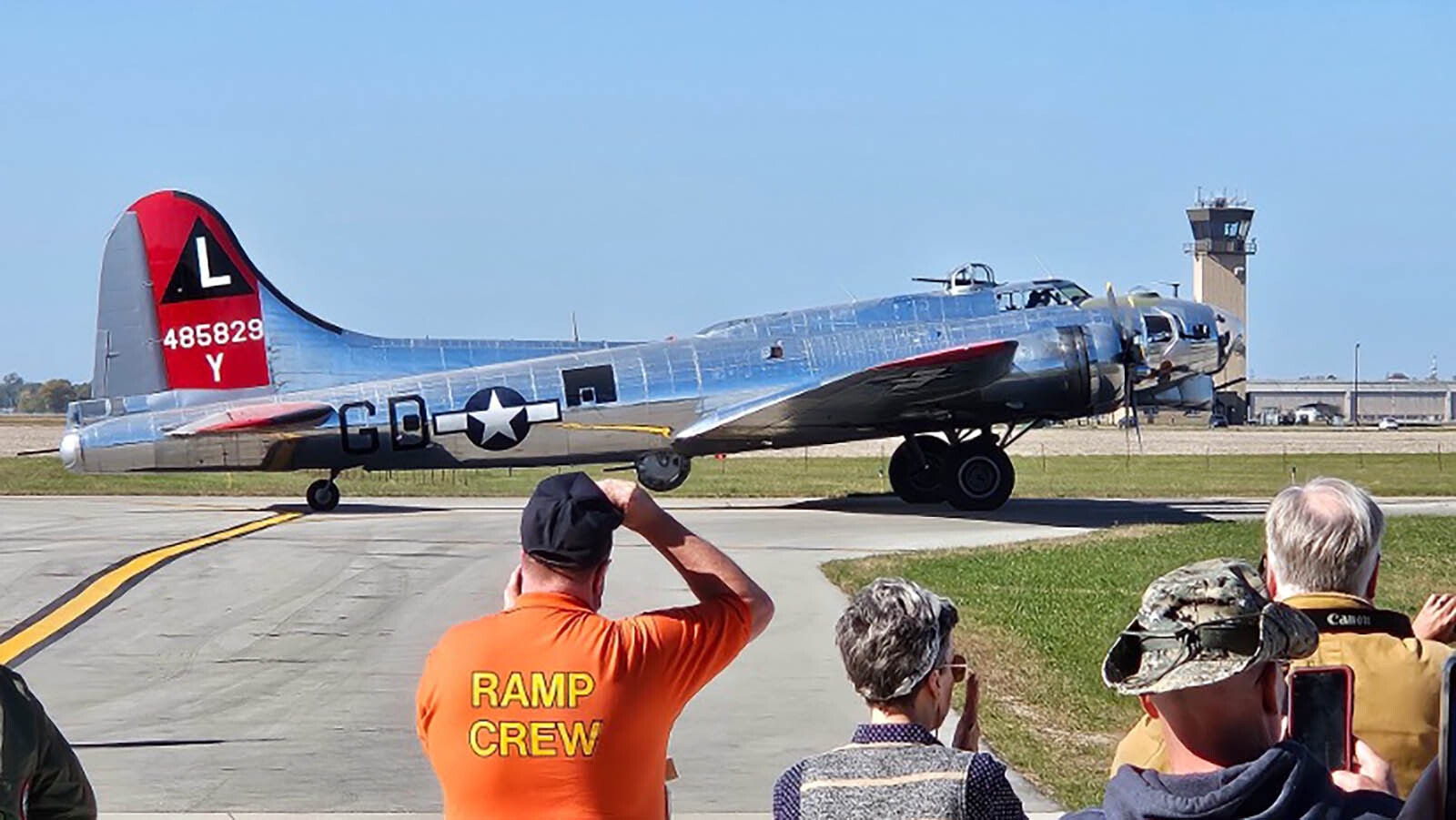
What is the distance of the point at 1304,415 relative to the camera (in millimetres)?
157000

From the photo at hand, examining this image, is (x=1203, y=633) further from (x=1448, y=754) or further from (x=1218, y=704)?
(x=1448, y=754)

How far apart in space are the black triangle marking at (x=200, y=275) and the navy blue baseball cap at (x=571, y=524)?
25455mm

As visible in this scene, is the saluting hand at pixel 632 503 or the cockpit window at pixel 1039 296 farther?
the cockpit window at pixel 1039 296

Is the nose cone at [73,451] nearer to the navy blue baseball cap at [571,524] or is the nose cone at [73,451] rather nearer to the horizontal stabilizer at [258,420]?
the horizontal stabilizer at [258,420]

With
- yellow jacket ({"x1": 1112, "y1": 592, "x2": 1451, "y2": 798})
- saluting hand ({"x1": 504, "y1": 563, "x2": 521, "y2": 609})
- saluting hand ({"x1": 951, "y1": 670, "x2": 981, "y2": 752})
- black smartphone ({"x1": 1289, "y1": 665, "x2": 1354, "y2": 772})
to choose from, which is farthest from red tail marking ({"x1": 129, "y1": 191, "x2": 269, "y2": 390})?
black smartphone ({"x1": 1289, "y1": 665, "x2": 1354, "y2": 772})

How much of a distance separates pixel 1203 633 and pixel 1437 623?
1.81m

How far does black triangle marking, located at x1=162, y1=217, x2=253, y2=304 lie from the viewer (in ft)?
95.0

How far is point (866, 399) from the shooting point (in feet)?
95.6

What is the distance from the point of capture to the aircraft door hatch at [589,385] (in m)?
28.8

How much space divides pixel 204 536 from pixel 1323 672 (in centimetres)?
2122

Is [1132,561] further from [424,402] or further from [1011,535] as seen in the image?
[424,402]

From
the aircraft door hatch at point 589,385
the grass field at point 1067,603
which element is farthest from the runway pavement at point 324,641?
the aircraft door hatch at point 589,385

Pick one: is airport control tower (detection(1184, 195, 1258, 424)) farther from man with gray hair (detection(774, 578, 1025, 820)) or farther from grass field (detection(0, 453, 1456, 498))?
man with gray hair (detection(774, 578, 1025, 820))

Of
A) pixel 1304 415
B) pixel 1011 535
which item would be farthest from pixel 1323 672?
pixel 1304 415
